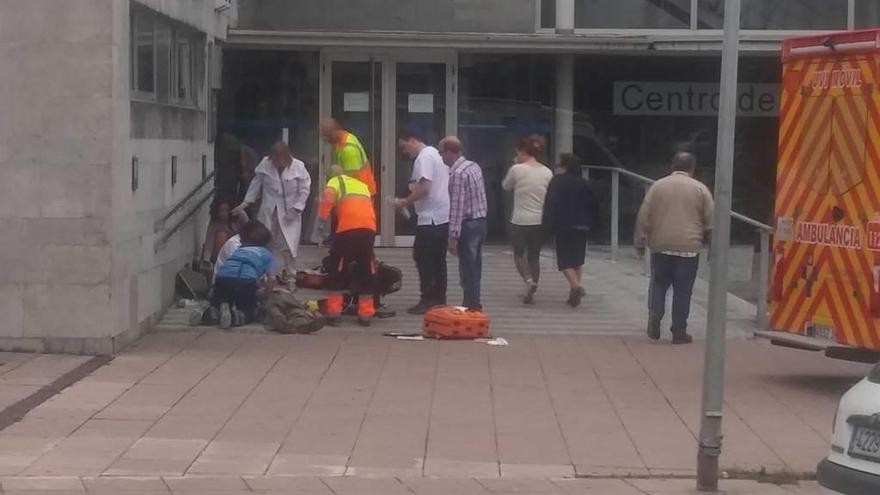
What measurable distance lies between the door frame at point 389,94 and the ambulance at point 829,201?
7.68 m

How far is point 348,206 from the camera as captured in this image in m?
13.4

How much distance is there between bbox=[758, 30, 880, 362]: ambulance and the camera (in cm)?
1055

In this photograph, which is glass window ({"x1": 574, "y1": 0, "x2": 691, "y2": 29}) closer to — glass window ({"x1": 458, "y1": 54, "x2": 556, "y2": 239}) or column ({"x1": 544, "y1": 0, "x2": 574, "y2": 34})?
column ({"x1": 544, "y1": 0, "x2": 574, "y2": 34})

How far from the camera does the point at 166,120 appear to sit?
45.6 ft

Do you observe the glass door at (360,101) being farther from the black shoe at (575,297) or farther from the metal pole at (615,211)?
the black shoe at (575,297)

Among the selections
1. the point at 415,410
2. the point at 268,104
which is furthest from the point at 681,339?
the point at 268,104

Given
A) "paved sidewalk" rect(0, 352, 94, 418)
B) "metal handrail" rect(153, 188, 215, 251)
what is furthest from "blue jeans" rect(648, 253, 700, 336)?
"paved sidewalk" rect(0, 352, 94, 418)

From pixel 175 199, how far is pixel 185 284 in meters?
Answer: 0.86

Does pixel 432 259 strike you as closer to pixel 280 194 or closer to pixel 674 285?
pixel 280 194

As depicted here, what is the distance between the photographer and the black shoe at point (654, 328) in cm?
1323

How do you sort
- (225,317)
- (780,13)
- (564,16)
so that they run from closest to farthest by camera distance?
(225,317)
(564,16)
(780,13)

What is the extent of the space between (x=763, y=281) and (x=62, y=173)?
689 cm

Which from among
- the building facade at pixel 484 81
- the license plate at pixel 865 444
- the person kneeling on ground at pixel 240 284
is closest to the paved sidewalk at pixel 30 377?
the person kneeling on ground at pixel 240 284

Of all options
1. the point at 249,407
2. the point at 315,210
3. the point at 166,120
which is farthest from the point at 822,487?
the point at 315,210
